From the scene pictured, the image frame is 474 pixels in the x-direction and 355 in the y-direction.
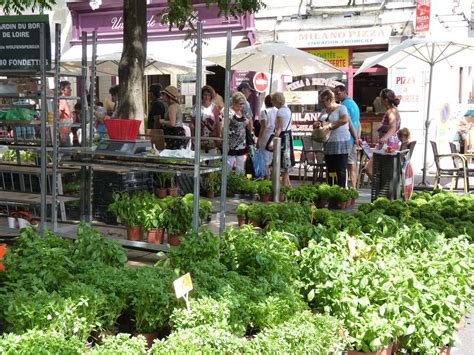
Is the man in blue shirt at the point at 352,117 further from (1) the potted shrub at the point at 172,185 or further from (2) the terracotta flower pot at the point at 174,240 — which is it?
(2) the terracotta flower pot at the point at 174,240

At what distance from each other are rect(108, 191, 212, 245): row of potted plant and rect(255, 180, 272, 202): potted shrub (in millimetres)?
3756

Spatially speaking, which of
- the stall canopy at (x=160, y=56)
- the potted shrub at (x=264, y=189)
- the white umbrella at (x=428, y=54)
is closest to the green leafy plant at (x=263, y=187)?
the potted shrub at (x=264, y=189)

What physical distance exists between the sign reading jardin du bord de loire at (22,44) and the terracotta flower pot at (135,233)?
6.05 ft

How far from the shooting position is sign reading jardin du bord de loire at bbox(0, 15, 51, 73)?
7016 millimetres

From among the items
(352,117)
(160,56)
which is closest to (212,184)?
(352,117)

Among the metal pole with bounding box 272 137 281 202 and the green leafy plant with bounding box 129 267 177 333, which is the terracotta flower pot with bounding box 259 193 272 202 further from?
the green leafy plant with bounding box 129 267 177 333

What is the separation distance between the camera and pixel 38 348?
9.77 feet

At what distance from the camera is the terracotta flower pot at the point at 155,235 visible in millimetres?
Result: 6945

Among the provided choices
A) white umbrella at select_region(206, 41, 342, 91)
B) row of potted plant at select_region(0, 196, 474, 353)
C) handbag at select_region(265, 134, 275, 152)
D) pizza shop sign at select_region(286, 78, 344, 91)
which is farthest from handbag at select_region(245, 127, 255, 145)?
row of potted plant at select_region(0, 196, 474, 353)

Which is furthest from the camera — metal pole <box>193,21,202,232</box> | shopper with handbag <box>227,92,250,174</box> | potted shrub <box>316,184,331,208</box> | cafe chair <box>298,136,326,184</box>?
cafe chair <box>298,136,326,184</box>

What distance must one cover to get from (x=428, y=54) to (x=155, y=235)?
843cm

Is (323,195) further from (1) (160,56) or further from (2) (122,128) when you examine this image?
(1) (160,56)

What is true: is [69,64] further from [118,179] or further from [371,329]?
[371,329]

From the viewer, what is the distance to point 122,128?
713 centimetres
